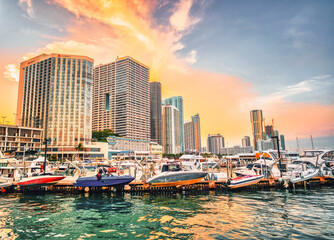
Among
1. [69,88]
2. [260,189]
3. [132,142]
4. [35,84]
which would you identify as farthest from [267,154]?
[35,84]

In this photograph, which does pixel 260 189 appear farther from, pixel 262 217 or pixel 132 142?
pixel 132 142

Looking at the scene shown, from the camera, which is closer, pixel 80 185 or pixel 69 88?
pixel 80 185

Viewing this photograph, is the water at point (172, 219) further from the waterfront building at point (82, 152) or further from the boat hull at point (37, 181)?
the waterfront building at point (82, 152)

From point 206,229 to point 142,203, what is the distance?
1133cm

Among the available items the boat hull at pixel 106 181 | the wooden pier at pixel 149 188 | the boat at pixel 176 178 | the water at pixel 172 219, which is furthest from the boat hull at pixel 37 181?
the boat at pixel 176 178

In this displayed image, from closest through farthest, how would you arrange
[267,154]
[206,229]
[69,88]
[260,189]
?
[206,229], [260,189], [267,154], [69,88]

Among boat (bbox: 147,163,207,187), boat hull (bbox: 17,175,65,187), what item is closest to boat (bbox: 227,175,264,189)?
boat (bbox: 147,163,207,187)

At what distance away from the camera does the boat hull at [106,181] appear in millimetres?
30297

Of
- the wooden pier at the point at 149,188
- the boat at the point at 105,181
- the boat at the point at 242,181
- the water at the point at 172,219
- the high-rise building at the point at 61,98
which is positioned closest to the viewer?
the water at the point at 172,219

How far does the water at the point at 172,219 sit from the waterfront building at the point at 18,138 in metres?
106

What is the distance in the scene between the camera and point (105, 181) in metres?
30.4

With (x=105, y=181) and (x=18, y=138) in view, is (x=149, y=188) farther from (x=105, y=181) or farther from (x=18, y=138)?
(x=18, y=138)

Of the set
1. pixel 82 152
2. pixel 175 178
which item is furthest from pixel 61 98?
pixel 175 178

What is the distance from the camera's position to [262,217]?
17453mm
